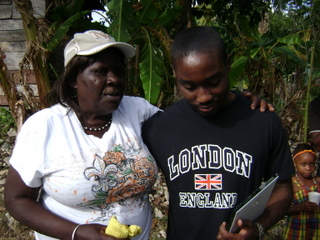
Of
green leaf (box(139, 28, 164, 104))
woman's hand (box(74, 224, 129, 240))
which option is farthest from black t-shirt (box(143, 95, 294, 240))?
green leaf (box(139, 28, 164, 104))

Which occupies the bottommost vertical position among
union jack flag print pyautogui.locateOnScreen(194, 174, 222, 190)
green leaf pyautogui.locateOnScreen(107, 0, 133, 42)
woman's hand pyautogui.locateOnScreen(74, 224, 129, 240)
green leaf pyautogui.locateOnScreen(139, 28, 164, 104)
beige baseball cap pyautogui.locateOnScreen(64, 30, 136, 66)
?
woman's hand pyautogui.locateOnScreen(74, 224, 129, 240)

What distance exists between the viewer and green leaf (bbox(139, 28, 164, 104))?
4.18 metres

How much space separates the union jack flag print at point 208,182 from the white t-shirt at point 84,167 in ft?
0.85

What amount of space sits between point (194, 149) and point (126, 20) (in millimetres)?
2546

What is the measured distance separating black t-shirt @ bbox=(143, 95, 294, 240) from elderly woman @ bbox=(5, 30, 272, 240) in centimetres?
15

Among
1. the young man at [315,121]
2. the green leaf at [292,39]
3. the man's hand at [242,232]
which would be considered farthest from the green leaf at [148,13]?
the man's hand at [242,232]

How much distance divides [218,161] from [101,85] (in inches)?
27.7

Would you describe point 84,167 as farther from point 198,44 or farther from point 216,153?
point 198,44

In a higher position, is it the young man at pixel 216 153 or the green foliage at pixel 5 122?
the young man at pixel 216 153

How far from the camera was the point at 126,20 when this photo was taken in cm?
407

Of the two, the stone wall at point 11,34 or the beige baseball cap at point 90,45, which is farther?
the stone wall at point 11,34

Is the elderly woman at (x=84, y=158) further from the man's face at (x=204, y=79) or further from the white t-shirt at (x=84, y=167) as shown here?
the man's face at (x=204, y=79)

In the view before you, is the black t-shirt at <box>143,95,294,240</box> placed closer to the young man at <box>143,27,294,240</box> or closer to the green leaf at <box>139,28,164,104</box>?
Answer: the young man at <box>143,27,294,240</box>

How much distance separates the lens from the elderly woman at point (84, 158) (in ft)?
5.91
